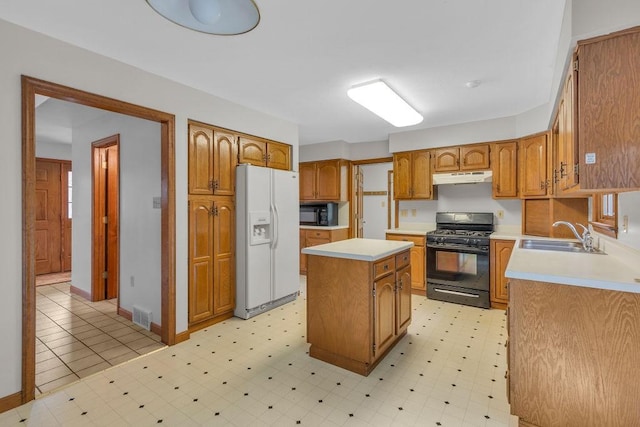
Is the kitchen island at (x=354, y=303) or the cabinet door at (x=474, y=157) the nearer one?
the kitchen island at (x=354, y=303)

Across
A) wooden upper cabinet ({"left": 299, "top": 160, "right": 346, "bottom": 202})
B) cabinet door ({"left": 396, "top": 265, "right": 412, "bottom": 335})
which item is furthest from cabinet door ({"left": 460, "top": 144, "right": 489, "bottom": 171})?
cabinet door ({"left": 396, "top": 265, "right": 412, "bottom": 335})

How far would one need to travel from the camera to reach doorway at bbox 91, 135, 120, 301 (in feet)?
13.0

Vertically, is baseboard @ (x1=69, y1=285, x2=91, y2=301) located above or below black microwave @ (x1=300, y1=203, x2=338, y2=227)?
below

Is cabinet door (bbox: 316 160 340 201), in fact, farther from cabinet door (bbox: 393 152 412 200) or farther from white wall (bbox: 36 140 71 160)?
white wall (bbox: 36 140 71 160)

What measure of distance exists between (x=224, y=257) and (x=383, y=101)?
7.55 ft

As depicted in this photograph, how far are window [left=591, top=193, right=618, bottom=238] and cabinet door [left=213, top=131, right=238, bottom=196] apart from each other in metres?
3.26

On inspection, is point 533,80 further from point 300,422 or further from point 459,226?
point 300,422

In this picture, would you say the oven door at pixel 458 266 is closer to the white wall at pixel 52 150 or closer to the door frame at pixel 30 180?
the door frame at pixel 30 180

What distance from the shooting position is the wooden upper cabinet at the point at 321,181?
17.7 ft

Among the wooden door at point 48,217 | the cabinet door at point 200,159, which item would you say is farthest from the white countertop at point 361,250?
the wooden door at point 48,217

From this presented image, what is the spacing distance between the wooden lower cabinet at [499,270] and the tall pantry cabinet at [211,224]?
302 centimetres

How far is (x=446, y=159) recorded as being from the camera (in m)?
4.33

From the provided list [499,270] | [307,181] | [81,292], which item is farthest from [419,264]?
[81,292]

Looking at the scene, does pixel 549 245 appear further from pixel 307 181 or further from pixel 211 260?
pixel 307 181
